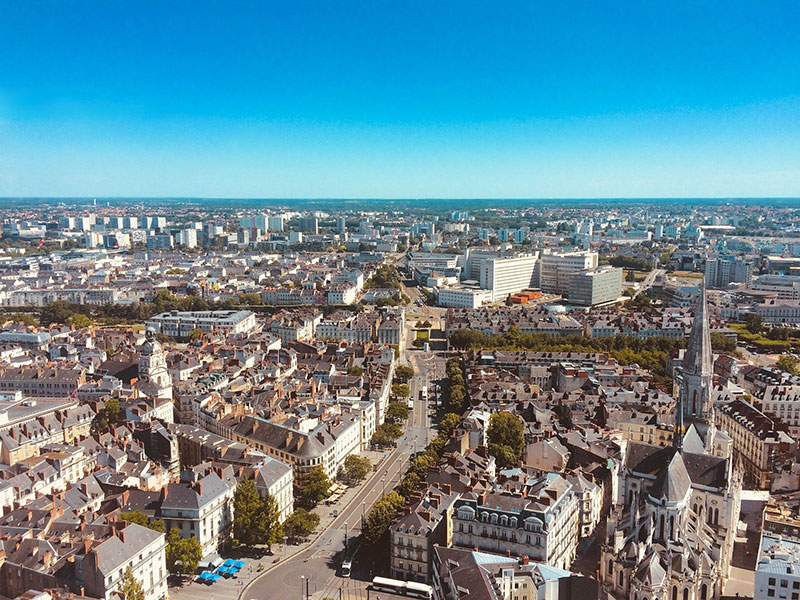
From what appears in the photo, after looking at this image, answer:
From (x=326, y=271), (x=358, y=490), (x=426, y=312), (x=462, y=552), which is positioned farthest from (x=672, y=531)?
(x=326, y=271)

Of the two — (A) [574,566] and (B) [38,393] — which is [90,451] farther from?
(A) [574,566]

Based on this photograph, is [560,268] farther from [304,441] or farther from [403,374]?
[304,441]

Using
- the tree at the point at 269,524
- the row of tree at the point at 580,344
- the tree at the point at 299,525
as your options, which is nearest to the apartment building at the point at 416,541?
the tree at the point at 299,525

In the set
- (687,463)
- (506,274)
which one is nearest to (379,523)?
(687,463)

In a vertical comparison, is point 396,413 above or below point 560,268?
below

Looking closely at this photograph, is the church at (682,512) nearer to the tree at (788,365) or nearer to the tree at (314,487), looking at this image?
the tree at (314,487)

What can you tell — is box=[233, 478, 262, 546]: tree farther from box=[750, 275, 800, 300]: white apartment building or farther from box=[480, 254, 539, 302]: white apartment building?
box=[750, 275, 800, 300]: white apartment building
